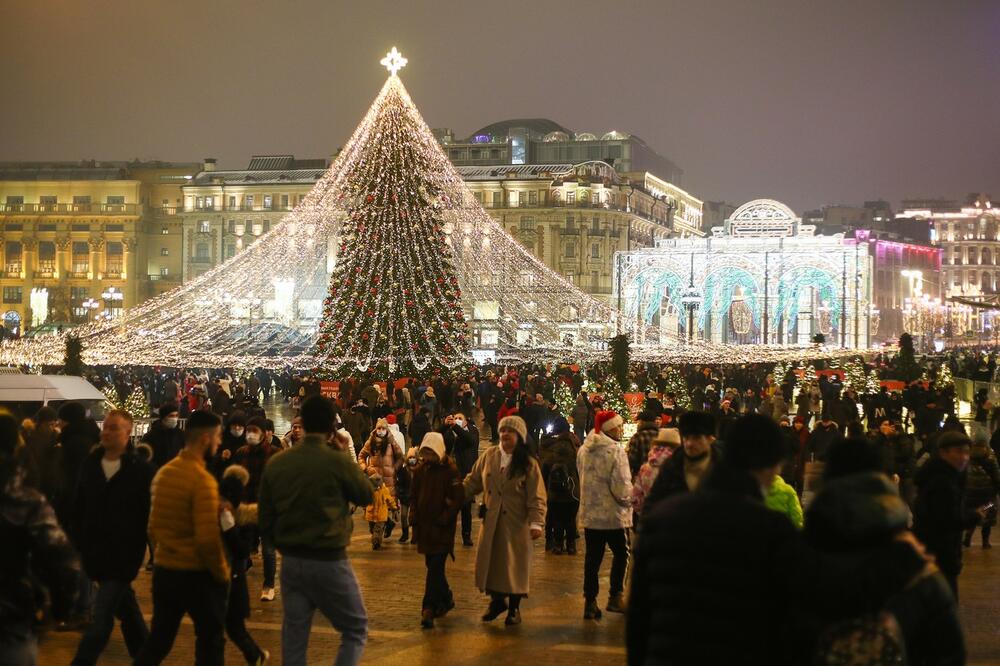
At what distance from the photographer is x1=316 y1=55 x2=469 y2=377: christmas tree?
93.3 feet

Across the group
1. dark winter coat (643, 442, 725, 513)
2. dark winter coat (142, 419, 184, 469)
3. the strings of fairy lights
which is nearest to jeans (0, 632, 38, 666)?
dark winter coat (643, 442, 725, 513)

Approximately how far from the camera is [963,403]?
128 feet

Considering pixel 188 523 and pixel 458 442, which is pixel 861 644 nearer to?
pixel 188 523

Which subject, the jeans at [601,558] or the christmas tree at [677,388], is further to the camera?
the christmas tree at [677,388]

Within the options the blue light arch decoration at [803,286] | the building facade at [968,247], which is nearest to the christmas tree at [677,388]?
the blue light arch decoration at [803,286]

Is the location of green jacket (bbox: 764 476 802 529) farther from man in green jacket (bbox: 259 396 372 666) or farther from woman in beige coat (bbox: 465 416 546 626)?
woman in beige coat (bbox: 465 416 546 626)

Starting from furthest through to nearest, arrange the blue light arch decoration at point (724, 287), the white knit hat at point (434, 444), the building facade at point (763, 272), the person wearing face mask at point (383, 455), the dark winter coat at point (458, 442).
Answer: the blue light arch decoration at point (724, 287) → the building facade at point (763, 272) → the dark winter coat at point (458, 442) → the person wearing face mask at point (383, 455) → the white knit hat at point (434, 444)

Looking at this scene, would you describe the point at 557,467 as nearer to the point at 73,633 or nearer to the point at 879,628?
the point at 73,633

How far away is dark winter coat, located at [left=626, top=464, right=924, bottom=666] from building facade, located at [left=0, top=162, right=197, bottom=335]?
9684 cm

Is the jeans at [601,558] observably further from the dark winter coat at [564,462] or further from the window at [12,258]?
the window at [12,258]

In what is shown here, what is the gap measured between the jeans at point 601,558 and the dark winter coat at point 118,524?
11.4 feet

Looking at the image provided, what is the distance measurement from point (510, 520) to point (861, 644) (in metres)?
5.39

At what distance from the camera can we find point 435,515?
9086 mm

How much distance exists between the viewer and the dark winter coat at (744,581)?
3.78m
